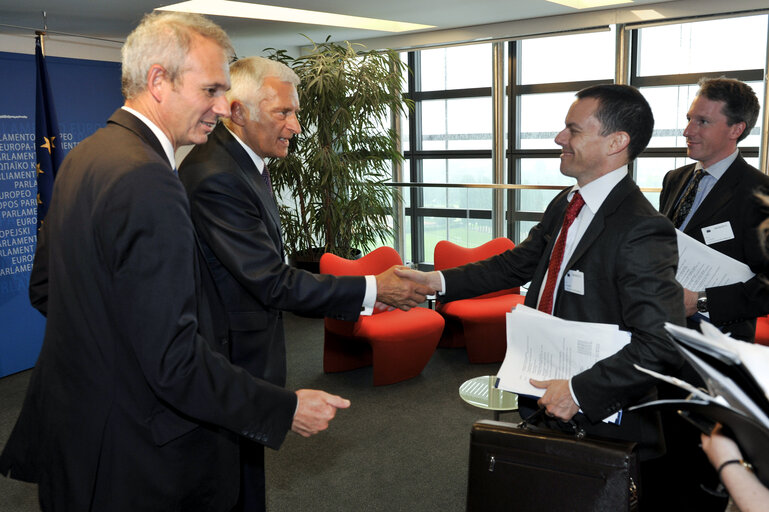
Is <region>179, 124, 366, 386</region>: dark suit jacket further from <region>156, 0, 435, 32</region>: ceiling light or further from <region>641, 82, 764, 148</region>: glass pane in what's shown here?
<region>641, 82, 764, 148</region>: glass pane

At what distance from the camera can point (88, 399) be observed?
4.53ft

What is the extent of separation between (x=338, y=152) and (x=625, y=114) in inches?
182

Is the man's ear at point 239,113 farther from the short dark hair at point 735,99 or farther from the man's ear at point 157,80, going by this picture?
the short dark hair at point 735,99

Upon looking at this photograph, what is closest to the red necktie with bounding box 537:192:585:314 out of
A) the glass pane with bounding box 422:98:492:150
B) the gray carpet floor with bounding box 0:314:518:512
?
the gray carpet floor with bounding box 0:314:518:512

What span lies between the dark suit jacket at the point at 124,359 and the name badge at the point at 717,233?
6.62ft

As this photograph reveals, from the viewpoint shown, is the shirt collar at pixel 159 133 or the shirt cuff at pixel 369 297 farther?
the shirt cuff at pixel 369 297

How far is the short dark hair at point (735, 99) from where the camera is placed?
275cm

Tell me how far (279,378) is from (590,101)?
54.7 inches

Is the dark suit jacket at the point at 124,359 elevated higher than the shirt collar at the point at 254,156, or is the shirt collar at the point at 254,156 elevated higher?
the shirt collar at the point at 254,156

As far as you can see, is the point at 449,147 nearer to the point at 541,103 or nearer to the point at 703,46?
the point at 541,103

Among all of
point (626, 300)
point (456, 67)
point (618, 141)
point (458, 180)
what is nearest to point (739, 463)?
point (626, 300)

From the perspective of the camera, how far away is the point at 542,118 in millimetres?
6668

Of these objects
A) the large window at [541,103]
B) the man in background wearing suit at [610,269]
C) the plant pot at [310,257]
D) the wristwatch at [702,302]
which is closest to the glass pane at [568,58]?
the large window at [541,103]

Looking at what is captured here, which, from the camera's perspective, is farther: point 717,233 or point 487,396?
point 487,396
